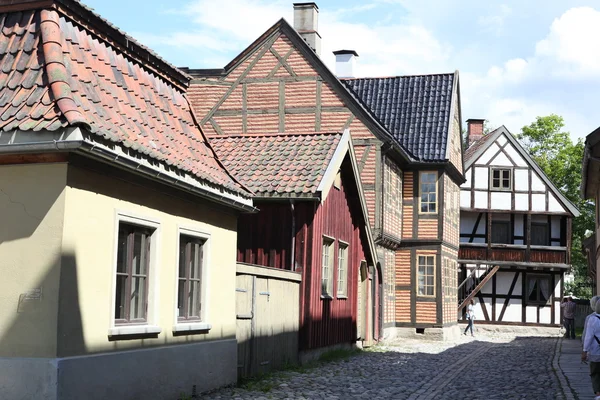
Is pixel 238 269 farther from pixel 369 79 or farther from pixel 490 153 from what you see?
pixel 490 153

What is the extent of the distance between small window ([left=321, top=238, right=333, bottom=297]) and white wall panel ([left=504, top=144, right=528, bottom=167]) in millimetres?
23056

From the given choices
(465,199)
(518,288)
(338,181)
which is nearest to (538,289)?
(518,288)

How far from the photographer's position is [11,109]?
8.64 metres

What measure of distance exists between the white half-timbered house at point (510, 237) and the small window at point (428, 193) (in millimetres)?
10091

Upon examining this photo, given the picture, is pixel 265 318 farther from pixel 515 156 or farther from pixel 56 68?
pixel 515 156

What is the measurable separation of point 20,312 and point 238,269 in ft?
16.7

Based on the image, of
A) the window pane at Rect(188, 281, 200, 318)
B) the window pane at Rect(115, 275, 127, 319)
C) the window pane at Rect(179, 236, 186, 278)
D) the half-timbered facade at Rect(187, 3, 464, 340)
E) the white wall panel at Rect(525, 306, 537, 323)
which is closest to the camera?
the window pane at Rect(115, 275, 127, 319)

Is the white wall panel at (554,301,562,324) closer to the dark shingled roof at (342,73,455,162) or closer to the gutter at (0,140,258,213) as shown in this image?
the dark shingled roof at (342,73,455,162)

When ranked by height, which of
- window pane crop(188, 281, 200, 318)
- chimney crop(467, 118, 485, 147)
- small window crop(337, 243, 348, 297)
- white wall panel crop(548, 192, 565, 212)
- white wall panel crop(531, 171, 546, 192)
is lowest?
window pane crop(188, 281, 200, 318)

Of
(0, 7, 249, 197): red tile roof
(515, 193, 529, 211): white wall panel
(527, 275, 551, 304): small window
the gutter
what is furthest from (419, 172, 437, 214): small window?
the gutter

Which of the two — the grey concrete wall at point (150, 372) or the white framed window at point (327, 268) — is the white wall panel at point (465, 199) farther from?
the grey concrete wall at point (150, 372)

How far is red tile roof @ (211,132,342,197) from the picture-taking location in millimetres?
16103

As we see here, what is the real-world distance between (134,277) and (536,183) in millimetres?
32121

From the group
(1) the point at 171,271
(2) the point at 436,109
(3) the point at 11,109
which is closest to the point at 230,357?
(1) the point at 171,271
